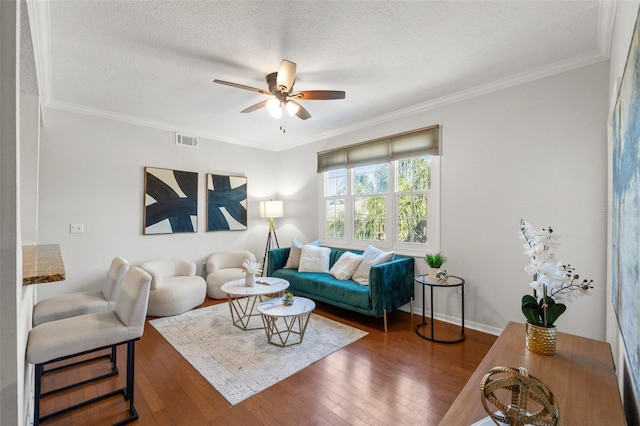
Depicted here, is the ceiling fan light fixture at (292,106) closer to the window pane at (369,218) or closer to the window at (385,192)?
the window at (385,192)

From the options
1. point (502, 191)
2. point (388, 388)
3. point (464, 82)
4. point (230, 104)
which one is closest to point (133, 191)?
point (230, 104)

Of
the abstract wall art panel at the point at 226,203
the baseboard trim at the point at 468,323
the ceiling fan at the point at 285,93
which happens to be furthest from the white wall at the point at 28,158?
the baseboard trim at the point at 468,323

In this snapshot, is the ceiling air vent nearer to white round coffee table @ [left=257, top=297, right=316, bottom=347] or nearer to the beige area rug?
the beige area rug

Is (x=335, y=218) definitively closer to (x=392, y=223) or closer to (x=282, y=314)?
(x=392, y=223)

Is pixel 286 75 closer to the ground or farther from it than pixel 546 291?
farther from it

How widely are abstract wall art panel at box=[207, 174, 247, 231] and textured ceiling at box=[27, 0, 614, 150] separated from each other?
5.17ft

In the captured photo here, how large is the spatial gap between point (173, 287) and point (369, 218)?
2.87 m

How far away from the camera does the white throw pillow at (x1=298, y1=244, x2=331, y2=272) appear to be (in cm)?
420

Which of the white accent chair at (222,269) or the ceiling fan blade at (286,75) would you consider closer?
the ceiling fan blade at (286,75)

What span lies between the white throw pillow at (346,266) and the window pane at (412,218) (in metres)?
0.68

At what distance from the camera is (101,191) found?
3836 millimetres

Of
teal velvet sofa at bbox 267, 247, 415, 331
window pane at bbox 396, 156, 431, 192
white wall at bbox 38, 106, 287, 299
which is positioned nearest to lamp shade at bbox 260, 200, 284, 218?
white wall at bbox 38, 106, 287, 299

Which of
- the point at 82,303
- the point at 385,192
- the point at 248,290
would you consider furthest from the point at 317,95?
the point at 82,303

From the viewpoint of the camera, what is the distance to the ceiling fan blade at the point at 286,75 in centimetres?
230
